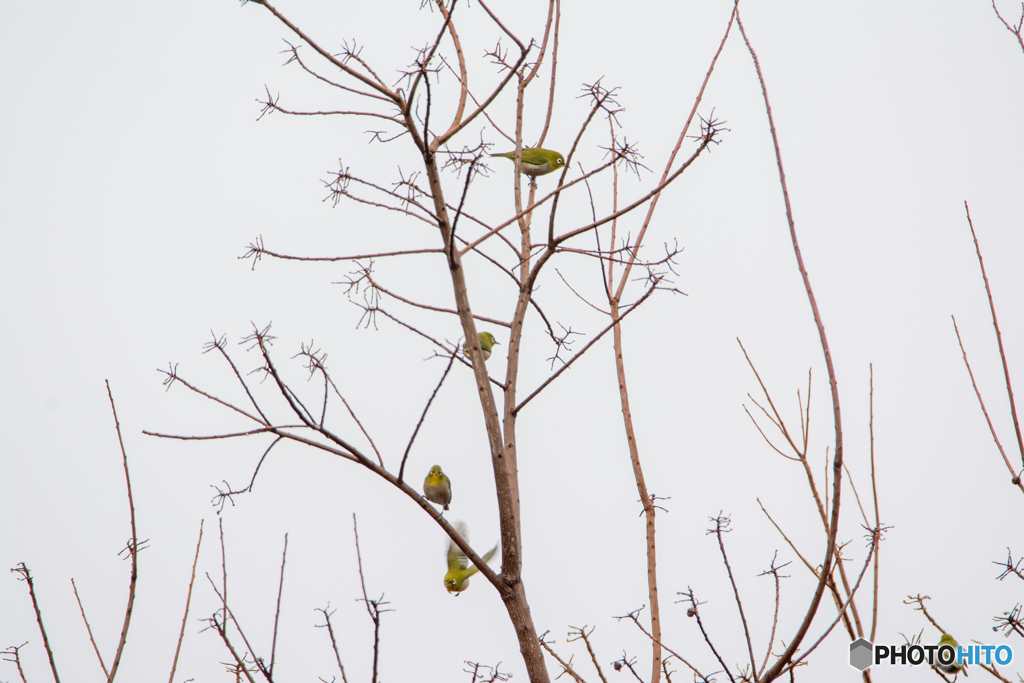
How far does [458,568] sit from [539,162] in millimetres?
2319

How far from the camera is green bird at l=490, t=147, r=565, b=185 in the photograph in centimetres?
427

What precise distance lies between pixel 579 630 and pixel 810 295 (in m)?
1.57

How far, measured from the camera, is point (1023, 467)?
215cm

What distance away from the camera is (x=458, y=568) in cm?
Result: 348

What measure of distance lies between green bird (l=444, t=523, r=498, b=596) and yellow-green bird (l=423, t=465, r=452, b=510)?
0.82m

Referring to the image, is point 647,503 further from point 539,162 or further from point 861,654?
point 539,162

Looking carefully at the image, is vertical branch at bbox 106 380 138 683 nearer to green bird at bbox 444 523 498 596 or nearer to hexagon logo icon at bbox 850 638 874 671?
green bird at bbox 444 523 498 596

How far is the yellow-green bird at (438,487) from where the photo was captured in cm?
492

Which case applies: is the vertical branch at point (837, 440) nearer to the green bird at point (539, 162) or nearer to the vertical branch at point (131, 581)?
the vertical branch at point (131, 581)

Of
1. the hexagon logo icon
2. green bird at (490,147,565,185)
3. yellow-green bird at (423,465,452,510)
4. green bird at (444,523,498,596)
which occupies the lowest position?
the hexagon logo icon

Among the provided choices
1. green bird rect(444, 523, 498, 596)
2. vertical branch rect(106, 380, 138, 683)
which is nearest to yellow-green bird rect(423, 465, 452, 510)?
green bird rect(444, 523, 498, 596)

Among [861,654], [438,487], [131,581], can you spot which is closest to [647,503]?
[861,654]

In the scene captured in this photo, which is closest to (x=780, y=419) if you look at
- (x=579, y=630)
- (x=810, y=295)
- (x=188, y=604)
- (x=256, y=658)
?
(x=810, y=295)

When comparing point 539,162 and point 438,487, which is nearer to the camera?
point 539,162
